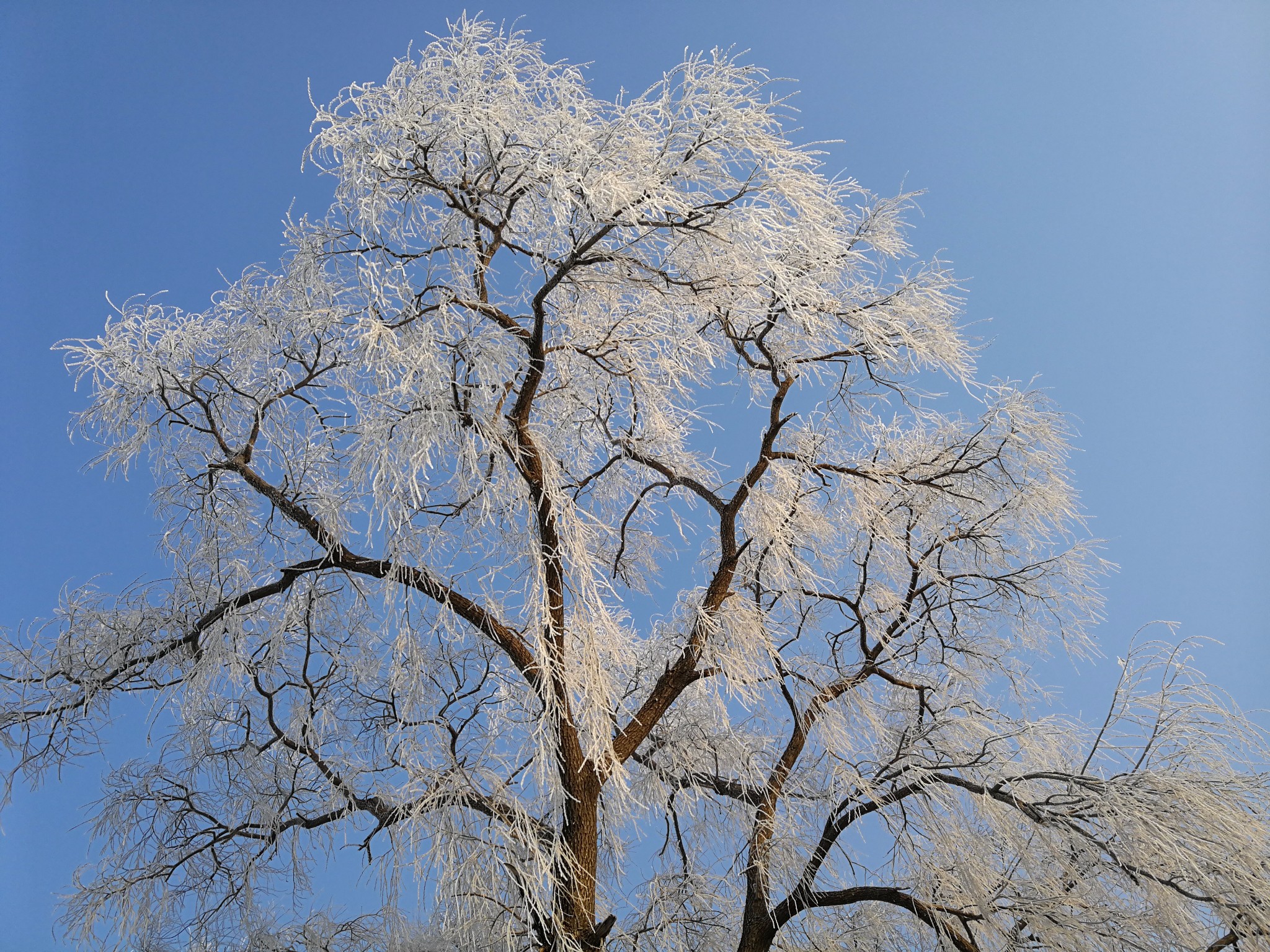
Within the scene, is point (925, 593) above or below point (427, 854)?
above

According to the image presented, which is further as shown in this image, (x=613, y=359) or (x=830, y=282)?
(x=613, y=359)

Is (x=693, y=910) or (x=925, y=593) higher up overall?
(x=925, y=593)

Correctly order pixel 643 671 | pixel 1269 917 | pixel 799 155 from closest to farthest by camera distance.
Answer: pixel 1269 917 < pixel 799 155 < pixel 643 671

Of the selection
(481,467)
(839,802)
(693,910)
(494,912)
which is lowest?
(494,912)

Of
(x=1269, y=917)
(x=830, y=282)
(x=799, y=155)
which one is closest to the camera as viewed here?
(x=1269, y=917)

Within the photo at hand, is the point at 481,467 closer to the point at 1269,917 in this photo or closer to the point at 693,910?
the point at 693,910

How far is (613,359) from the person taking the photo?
4652 mm

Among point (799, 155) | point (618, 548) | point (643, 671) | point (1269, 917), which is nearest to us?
point (1269, 917)

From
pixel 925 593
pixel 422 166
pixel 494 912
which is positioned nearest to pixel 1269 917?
pixel 925 593

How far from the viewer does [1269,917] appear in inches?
140

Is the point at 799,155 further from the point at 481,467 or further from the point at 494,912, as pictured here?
the point at 494,912

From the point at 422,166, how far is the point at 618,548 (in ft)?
7.71

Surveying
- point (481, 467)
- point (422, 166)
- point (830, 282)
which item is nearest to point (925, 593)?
point (830, 282)

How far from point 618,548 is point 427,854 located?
2192mm
